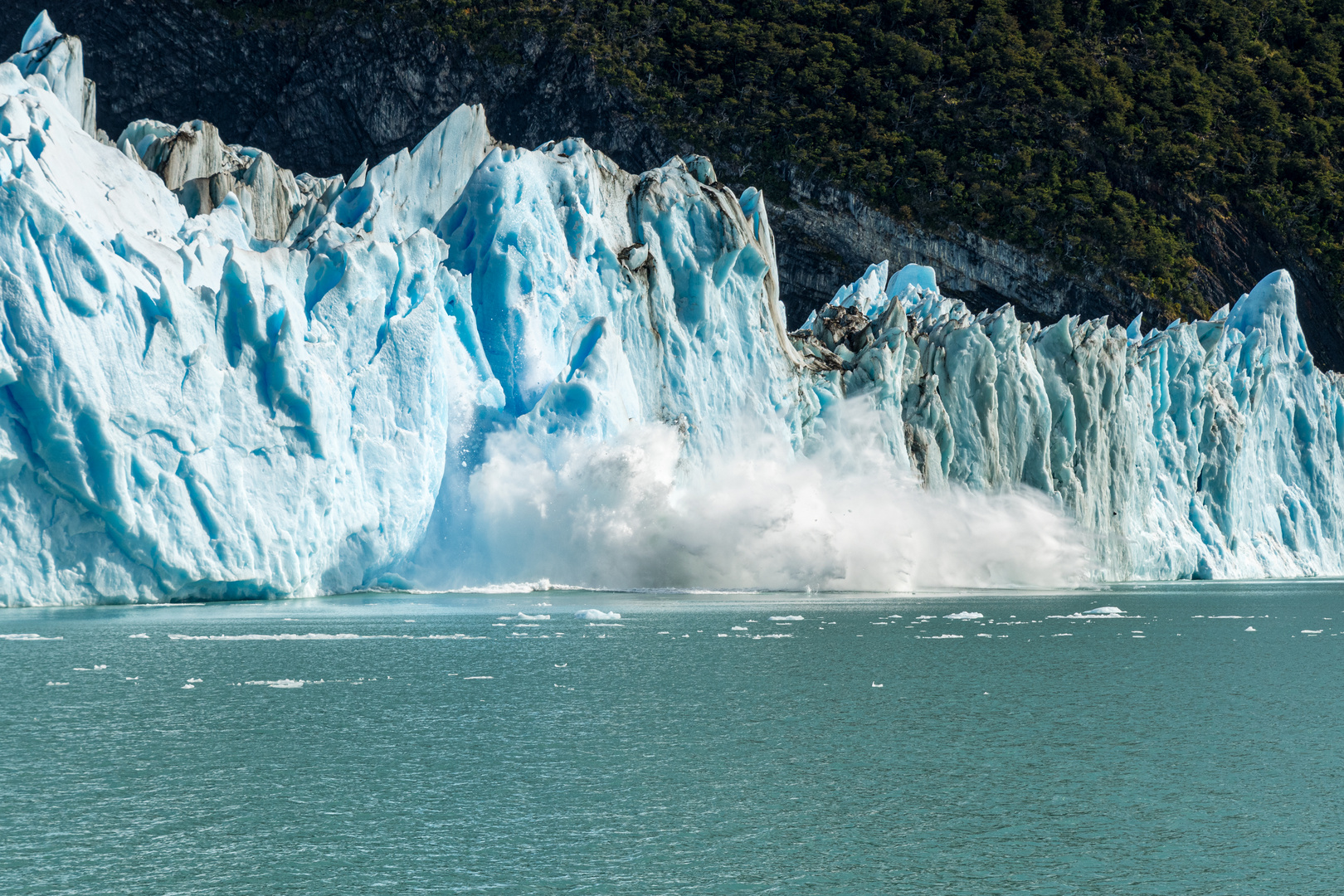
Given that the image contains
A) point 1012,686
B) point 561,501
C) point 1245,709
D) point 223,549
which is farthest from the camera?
point 561,501

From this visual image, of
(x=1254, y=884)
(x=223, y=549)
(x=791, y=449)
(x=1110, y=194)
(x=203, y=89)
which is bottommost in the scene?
(x=1254, y=884)

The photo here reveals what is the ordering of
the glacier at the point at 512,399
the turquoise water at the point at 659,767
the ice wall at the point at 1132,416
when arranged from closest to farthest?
the turquoise water at the point at 659,767 < the glacier at the point at 512,399 < the ice wall at the point at 1132,416

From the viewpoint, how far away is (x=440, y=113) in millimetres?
46625

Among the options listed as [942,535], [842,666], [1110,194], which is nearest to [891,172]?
[1110,194]

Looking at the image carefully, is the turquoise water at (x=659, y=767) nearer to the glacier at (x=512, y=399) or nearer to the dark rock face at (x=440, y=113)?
the glacier at (x=512, y=399)

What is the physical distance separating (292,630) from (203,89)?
38273 mm

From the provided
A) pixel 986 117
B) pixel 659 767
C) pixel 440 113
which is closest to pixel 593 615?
pixel 659 767

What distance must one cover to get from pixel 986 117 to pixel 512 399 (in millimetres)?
31514

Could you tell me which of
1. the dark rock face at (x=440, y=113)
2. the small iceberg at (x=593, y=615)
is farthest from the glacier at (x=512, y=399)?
the dark rock face at (x=440, y=113)

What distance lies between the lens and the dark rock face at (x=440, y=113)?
44.2m

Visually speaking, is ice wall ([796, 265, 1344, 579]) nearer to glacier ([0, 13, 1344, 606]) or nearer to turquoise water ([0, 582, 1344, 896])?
glacier ([0, 13, 1344, 606])

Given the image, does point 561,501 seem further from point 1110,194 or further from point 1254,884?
point 1110,194

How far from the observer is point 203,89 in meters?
45.4

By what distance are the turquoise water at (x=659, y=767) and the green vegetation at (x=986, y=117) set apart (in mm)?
34777
